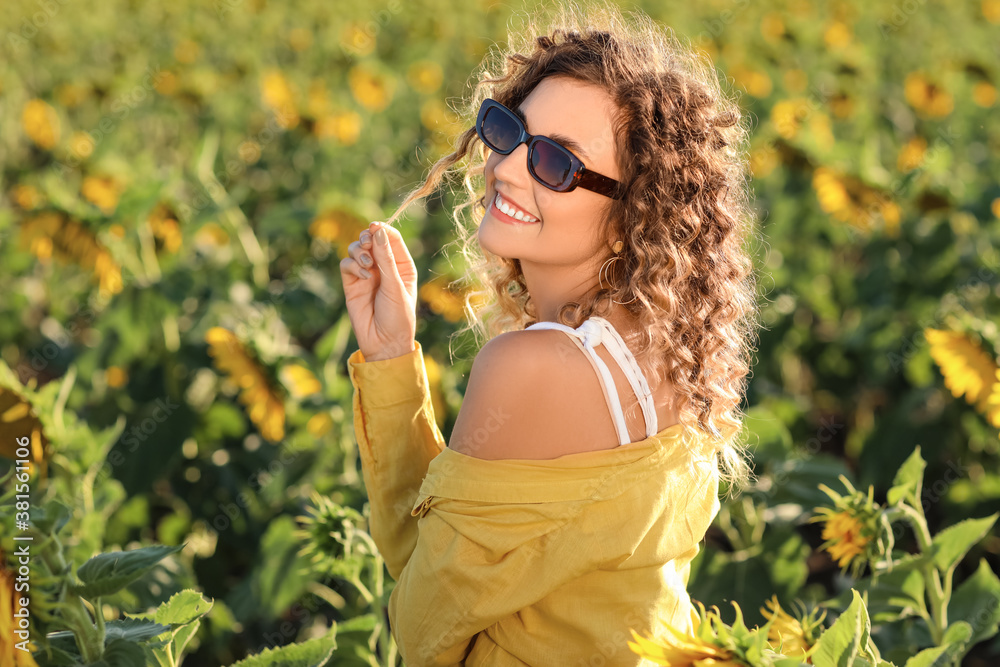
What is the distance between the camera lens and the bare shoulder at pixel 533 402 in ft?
3.43

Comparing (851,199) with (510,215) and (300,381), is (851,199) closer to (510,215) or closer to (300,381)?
(300,381)

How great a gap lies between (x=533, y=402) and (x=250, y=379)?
1.03m

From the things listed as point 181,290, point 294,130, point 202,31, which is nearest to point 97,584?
point 181,290

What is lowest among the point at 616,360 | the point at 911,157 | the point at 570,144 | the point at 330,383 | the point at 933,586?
the point at 330,383

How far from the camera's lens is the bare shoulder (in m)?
1.04

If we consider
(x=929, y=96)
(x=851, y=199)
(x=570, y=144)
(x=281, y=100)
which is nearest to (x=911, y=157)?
(x=851, y=199)

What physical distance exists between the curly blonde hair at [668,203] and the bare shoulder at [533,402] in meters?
0.10

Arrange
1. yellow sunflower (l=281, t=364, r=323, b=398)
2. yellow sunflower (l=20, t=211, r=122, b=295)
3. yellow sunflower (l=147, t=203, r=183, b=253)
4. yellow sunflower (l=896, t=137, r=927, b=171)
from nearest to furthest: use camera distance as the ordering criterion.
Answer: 1. yellow sunflower (l=281, t=364, r=323, b=398)
2. yellow sunflower (l=20, t=211, r=122, b=295)
3. yellow sunflower (l=147, t=203, r=183, b=253)
4. yellow sunflower (l=896, t=137, r=927, b=171)

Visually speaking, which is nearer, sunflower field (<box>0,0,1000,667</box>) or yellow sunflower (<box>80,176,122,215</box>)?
sunflower field (<box>0,0,1000,667</box>)

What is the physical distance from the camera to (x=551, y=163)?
110 cm

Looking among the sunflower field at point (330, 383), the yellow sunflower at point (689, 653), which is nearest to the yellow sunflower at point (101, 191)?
the sunflower field at point (330, 383)

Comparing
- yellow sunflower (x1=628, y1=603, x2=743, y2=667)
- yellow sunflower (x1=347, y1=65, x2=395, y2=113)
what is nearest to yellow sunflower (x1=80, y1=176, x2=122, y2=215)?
yellow sunflower (x1=347, y1=65, x2=395, y2=113)

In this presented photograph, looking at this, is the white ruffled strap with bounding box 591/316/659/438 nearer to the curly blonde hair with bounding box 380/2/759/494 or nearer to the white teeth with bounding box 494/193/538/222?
the curly blonde hair with bounding box 380/2/759/494

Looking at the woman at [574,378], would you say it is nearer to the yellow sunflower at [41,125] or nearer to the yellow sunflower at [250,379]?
the yellow sunflower at [250,379]
